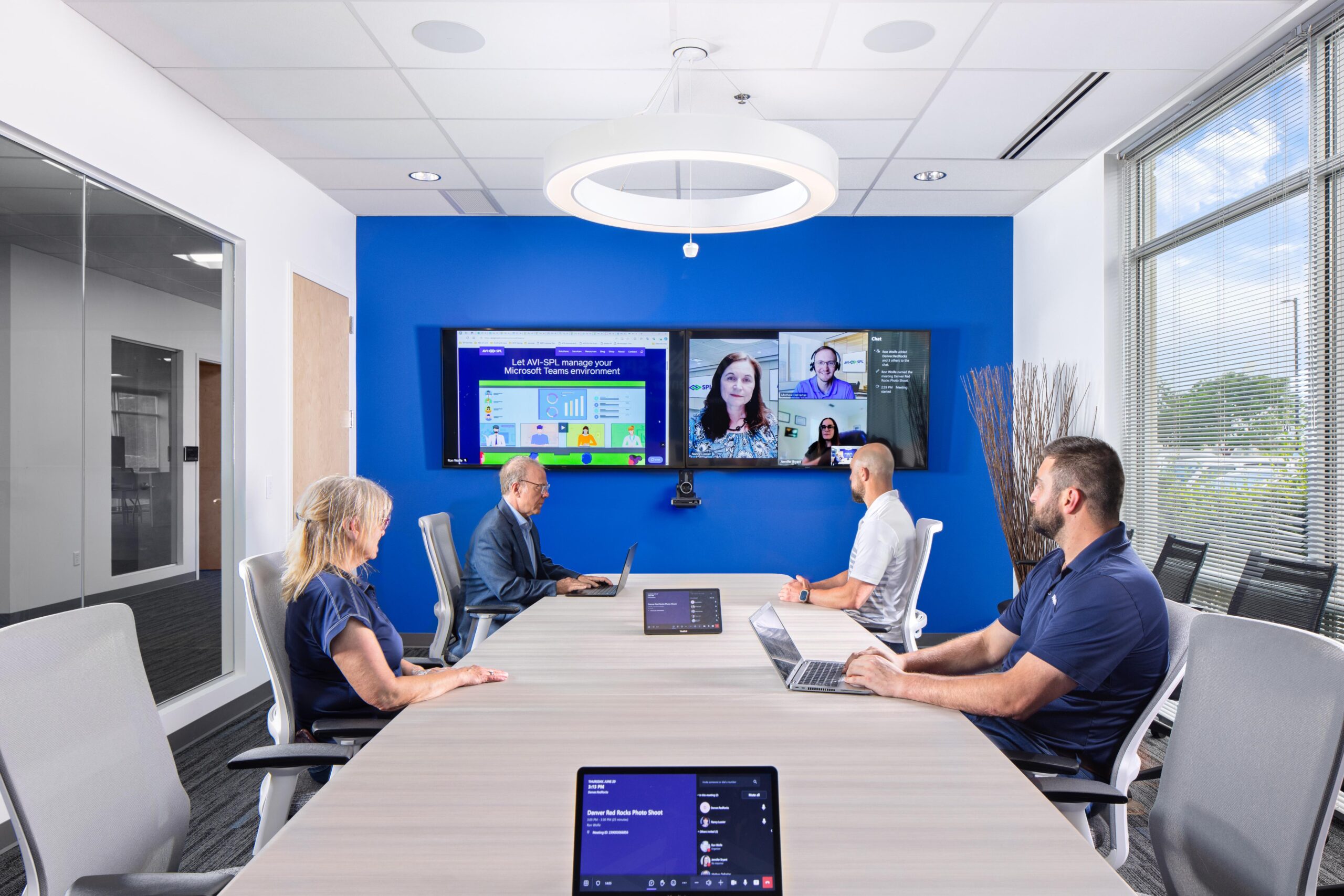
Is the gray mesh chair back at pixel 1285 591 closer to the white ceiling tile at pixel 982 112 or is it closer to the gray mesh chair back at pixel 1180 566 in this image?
the gray mesh chair back at pixel 1180 566

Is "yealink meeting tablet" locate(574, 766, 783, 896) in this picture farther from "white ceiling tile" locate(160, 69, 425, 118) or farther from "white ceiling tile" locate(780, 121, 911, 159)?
"white ceiling tile" locate(780, 121, 911, 159)

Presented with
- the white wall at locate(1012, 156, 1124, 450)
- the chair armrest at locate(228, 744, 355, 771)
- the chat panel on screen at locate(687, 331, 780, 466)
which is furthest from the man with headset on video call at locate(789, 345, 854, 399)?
the chair armrest at locate(228, 744, 355, 771)

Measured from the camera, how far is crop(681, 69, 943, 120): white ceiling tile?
333 centimetres

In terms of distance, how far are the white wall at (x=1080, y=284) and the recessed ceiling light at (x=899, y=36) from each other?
5.89ft

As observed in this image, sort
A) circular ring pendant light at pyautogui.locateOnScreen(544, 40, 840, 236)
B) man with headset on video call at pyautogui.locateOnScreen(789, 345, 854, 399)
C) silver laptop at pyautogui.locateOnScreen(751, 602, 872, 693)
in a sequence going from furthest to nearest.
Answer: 1. man with headset on video call at pyautogui.locateOnScreen(789, 345, 854, 399)
2. circular ring pendant light at pyautogui.locateOnScreen(544, 40, 840, 236)
3. silver laptop at pyautogui.locateOnScreen(751, 602, 872, 693)

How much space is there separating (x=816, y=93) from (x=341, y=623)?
2.95 meters

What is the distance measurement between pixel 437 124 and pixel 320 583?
8.81ft

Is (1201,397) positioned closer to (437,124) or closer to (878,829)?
(878,829)

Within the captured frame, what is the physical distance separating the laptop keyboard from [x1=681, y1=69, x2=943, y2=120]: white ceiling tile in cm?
248

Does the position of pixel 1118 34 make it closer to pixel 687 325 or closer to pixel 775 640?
pixel 775 640

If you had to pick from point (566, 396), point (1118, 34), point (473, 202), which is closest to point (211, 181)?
point (473, 202)

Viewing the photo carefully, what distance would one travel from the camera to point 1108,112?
12.2 feet

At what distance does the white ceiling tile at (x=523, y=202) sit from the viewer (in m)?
4.81

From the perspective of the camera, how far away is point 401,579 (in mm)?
5367
